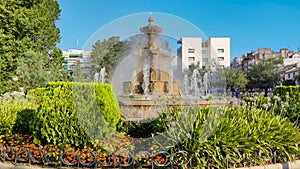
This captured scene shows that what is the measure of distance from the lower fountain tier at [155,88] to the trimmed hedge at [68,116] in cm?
830

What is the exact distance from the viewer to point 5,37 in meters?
17.8

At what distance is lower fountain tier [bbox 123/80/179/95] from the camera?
13.0m

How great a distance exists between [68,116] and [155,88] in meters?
8.78

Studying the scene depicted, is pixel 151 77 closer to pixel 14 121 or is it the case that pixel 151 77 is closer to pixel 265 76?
pixel 14 121

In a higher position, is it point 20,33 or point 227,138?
point 20,33

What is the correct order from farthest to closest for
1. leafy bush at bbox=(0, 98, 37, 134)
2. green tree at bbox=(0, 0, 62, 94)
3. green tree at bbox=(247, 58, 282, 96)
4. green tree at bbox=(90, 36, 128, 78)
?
green tree at bbox=(247, 58, 282, 96), green tree at bbox=(0, 0, 62, 94), green tree at bbox=(90, 36, 128, 78), leafy bush at bbox=(0, 98, 37, 134)

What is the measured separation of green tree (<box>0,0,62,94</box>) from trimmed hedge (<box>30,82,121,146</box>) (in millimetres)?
15786

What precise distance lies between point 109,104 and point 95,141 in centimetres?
89

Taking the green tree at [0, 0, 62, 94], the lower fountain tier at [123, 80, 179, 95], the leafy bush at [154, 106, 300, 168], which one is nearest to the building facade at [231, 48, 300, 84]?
the green tree at [0, 0, 62, 94]

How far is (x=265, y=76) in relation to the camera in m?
45.0

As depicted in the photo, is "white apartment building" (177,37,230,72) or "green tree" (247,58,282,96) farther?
"green tree" (247,58,282,96)

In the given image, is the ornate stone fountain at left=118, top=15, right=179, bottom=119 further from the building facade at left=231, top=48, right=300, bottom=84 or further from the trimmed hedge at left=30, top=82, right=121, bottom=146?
the building facade at left=231, top=48, right=300, bottom=84

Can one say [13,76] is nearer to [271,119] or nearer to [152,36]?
[152,36]

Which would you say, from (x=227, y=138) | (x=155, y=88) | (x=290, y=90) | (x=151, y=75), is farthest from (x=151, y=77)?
(x=227, y=138)
